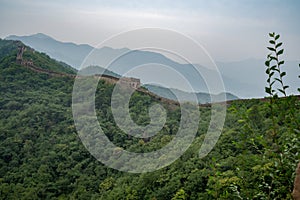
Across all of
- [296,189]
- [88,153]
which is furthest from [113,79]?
[296,189]

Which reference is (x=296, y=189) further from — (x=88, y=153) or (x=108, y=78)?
(x=108, y=78)

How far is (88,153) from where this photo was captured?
12336 millimetres

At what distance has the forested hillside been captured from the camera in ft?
17.2

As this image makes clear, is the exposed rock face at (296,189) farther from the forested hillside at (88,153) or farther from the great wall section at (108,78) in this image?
the great wall section at (108,78)

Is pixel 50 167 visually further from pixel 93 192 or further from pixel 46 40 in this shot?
pixel 46 40

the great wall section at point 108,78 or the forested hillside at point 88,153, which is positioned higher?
the great wall section at point 108,78

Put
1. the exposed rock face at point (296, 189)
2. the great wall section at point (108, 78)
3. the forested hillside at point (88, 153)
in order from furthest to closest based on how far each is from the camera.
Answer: the great wall section at point (108, 78), the forested hillside at point (88, 153), the exposed rock face at point (296, 189)

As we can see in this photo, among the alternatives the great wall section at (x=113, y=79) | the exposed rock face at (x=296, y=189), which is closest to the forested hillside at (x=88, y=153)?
the exposed rock face at (x=296, y=189)

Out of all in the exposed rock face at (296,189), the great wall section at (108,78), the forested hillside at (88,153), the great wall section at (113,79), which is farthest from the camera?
the great wall section at (108,78)

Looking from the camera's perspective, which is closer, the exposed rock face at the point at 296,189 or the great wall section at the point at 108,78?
the exposed rock face at the point at 296,189

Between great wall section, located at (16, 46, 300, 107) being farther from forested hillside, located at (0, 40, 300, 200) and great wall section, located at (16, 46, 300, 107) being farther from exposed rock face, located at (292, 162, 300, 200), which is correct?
exposed rock face, located at (292, 162, 300, 200)

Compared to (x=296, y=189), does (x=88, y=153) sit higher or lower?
higher

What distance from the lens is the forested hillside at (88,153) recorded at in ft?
17.2

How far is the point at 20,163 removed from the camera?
1280cm
